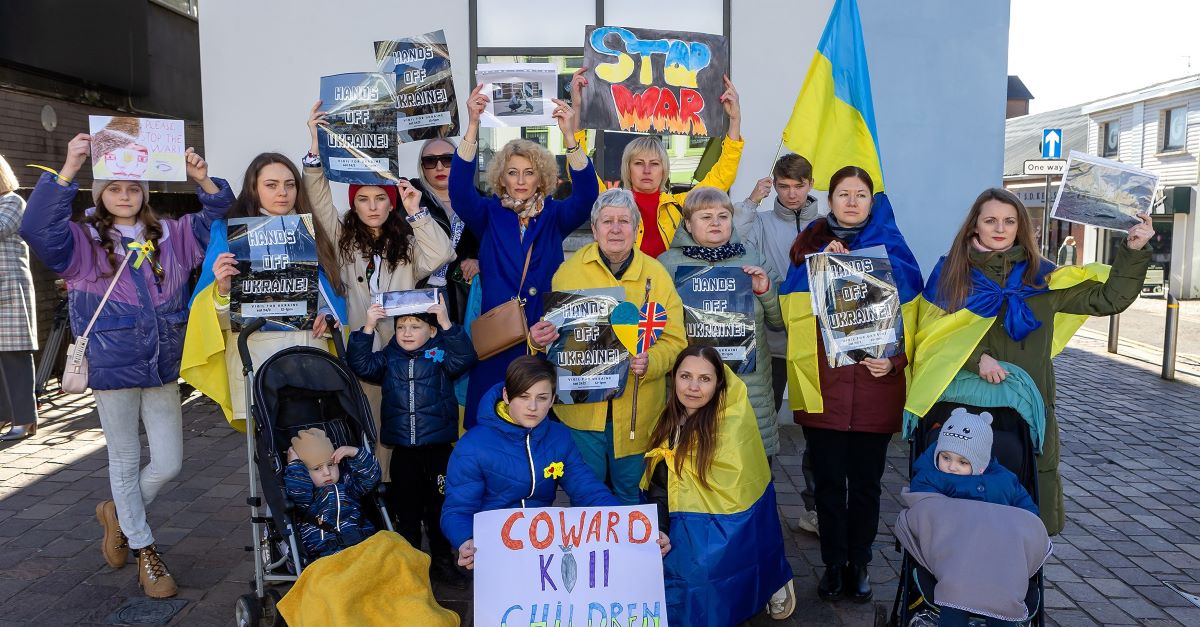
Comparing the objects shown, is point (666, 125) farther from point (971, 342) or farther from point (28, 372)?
point (28, 372)

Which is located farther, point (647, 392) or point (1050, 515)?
point (647, 392)

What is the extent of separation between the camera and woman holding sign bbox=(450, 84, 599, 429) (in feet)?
14.3

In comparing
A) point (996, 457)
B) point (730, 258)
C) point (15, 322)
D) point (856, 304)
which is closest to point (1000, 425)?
point (996, 457)

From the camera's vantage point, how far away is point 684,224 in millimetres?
4246

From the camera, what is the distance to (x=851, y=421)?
395 centimetres

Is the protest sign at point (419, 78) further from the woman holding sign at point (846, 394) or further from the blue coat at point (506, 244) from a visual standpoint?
the woman holding sign at point (846, 394)

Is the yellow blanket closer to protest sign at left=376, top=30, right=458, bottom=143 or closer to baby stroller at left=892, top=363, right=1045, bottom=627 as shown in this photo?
baby stroller at left=892, top=363, right=1045, bottom=627

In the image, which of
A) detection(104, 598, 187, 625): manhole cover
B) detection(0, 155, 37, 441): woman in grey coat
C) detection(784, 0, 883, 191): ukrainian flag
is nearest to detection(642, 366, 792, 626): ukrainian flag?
detection(784, 0, 883, 191): ukrainian flag

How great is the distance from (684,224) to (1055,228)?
3217cm

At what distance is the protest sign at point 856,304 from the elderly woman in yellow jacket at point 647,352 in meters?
0.67

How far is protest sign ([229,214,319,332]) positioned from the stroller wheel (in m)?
1.22

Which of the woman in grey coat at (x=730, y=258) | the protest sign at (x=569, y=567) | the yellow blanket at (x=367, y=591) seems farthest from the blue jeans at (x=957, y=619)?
the yellow blanket at (x=367, y=591)

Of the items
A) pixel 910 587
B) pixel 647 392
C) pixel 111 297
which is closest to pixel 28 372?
pixel 111 297

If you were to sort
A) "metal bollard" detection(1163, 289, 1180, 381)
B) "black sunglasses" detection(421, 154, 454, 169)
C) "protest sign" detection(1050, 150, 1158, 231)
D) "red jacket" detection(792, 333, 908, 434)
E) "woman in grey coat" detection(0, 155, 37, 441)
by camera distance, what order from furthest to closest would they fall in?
"metal bollard" detection(1163, 289, 1180, 381), "woman in grey coat" detection(0, 155, 37, 441), "black sunglasses" detection(421, 154, 454, 169), "red jacket" detection(792, 333, 908, 434), "protest sign" detection(1050, 150, 1158, 231)
